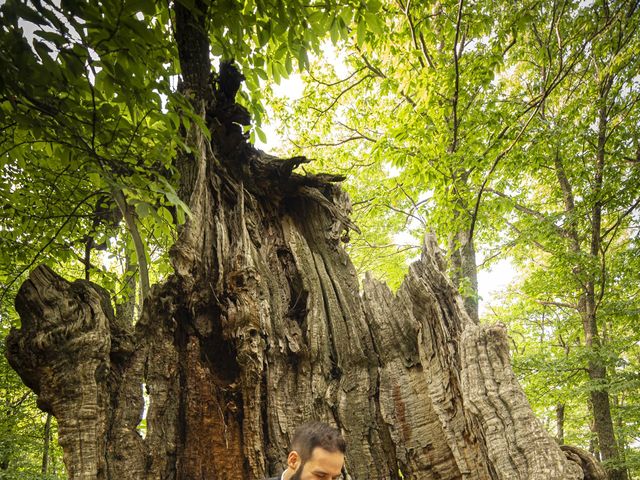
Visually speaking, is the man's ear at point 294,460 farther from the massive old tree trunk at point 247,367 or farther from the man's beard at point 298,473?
the massive old tree trunk at point 247,367

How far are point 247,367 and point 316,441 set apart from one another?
0.69 metres

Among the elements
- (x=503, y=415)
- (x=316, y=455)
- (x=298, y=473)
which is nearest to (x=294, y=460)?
(x=298, y=473)

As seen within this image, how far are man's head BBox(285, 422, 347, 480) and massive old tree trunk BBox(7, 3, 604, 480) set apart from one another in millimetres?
410

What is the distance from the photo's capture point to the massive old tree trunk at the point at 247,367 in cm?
230

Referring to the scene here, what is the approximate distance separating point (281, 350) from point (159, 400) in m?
0.92

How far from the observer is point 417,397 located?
2836 millimetres

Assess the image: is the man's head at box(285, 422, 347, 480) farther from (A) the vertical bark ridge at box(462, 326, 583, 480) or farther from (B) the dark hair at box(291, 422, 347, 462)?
(A) the vertical bark ridge at box(462, 326, 583, 480)

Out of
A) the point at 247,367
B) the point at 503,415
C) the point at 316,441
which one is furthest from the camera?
the point at 247,367

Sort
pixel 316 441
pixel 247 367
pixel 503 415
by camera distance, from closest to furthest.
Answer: pixel 503 415 < pixel 316 441 < pixel 247 367

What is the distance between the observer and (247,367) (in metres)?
2.64

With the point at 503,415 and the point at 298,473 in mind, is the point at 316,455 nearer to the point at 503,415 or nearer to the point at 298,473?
the point at 298,473

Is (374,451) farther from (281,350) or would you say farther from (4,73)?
(4,73)

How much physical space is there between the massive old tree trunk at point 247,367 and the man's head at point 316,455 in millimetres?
410

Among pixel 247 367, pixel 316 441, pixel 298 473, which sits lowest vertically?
pixel 298 473
